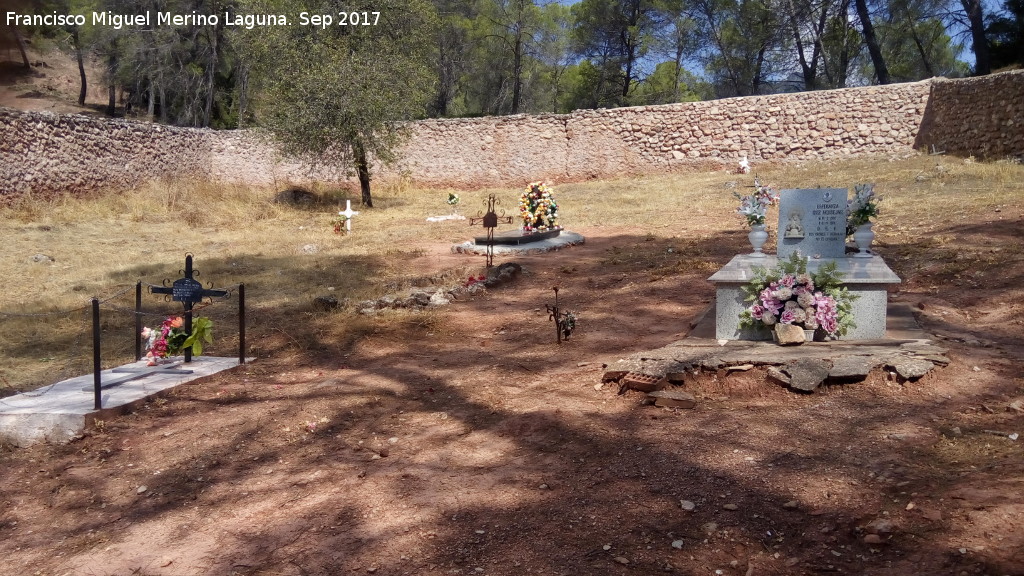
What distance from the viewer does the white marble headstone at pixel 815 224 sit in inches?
256

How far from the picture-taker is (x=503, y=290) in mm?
10102

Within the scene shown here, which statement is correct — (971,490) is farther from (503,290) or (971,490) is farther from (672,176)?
(672,176)

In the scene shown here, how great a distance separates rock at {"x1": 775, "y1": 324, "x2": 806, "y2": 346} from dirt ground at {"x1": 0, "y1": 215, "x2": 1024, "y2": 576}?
0.79m

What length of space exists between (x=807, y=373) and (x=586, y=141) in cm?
1868

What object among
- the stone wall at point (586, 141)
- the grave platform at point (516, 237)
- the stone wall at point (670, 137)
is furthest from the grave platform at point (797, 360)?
the stone wall at point (670, 137)

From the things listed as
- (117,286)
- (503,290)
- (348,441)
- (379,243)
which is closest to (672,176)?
(379,243)

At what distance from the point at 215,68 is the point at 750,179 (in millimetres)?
21312

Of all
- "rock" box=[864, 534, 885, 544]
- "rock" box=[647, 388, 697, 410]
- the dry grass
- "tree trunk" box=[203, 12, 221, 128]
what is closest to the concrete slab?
the dry grass

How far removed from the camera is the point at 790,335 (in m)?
5.92

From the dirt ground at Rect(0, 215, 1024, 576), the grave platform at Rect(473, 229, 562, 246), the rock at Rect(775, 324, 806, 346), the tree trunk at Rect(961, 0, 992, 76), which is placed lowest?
the dirt ground at Rect(0, 215, 1024, 576)

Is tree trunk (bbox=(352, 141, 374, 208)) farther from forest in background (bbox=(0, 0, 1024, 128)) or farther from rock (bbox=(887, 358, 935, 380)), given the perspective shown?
rock (bbox=(887, 358, 935, 380))

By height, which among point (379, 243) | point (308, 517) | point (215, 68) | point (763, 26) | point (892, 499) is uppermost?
point (763, 26)

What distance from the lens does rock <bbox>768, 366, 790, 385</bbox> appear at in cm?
513

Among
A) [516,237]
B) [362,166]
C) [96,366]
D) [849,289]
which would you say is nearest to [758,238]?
[849,289]
